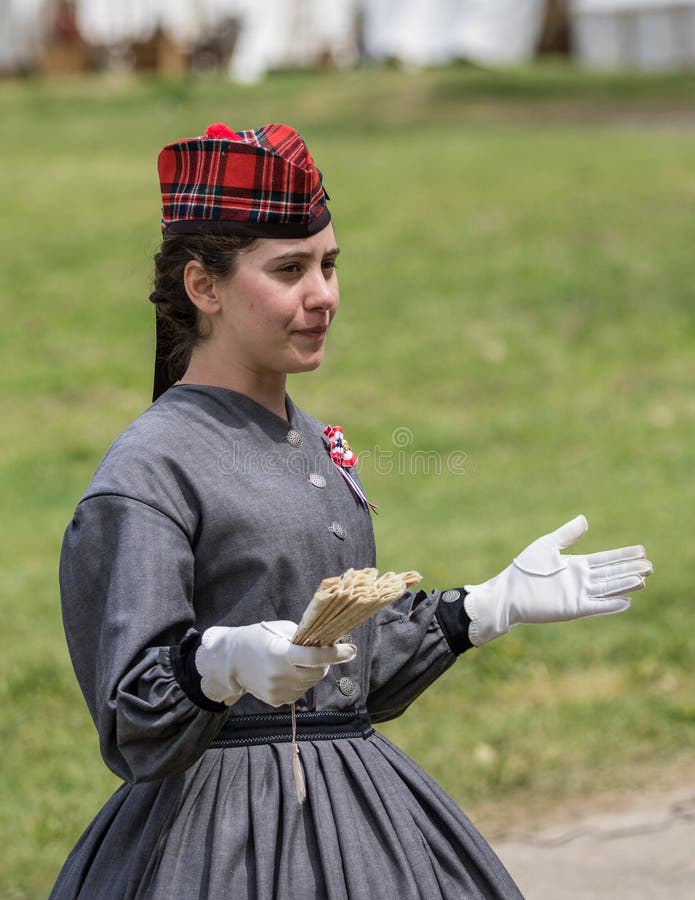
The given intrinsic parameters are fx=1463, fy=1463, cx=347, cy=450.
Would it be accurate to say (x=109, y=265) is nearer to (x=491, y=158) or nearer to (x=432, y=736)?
(x=491, y=158)

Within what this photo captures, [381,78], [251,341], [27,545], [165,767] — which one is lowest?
[381,78]

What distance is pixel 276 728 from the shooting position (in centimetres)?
231

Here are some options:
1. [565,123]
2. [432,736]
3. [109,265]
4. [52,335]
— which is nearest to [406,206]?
[109,265]

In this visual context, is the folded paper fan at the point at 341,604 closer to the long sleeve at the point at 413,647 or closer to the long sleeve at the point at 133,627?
the long sleeve at the point at 133,627

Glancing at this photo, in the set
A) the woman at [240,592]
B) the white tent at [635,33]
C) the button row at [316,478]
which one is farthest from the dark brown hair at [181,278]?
the white tent at [635,33]

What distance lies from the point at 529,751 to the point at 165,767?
302 centimetres

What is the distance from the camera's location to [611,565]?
241 cm

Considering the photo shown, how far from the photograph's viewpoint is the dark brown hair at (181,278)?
232 centimetres

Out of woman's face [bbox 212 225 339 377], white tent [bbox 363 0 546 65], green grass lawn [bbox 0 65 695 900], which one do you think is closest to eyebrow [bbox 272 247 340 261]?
woman's face [bbox 212 225 339 377]

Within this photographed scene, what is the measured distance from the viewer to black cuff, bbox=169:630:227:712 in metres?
2.04

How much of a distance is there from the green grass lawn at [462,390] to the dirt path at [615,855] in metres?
0.18

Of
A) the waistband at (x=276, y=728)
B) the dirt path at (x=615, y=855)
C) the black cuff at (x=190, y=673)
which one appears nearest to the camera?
the black cuff at (x=190, y=673)

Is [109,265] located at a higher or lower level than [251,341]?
lower

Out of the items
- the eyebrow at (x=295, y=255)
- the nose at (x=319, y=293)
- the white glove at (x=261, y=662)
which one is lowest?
the white glove at (x=261, y=662)
